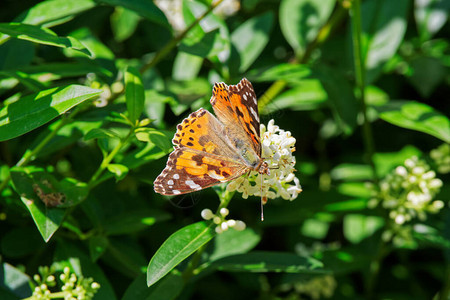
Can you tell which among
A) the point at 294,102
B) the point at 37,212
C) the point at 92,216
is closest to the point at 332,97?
the point at 294,102

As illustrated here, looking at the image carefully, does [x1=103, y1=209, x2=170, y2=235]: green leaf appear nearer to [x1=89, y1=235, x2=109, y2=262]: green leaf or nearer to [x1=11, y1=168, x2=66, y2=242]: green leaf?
[x1=89, y1=235, x2=109, y2=262]: green leaf

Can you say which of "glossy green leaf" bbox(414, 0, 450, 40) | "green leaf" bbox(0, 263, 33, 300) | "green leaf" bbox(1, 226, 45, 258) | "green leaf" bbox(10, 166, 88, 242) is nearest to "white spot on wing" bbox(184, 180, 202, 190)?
"green leaf" bbox(10, 166, 88, 242)

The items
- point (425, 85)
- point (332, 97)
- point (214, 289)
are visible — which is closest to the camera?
point (332, 97)

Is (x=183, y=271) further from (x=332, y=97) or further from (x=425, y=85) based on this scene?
(x=425, y=85)

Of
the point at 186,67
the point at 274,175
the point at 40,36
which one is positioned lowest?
the point at 274,175

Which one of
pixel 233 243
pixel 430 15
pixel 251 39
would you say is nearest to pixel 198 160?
A: pixel 233 243

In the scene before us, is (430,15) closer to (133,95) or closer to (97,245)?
(133,95)
